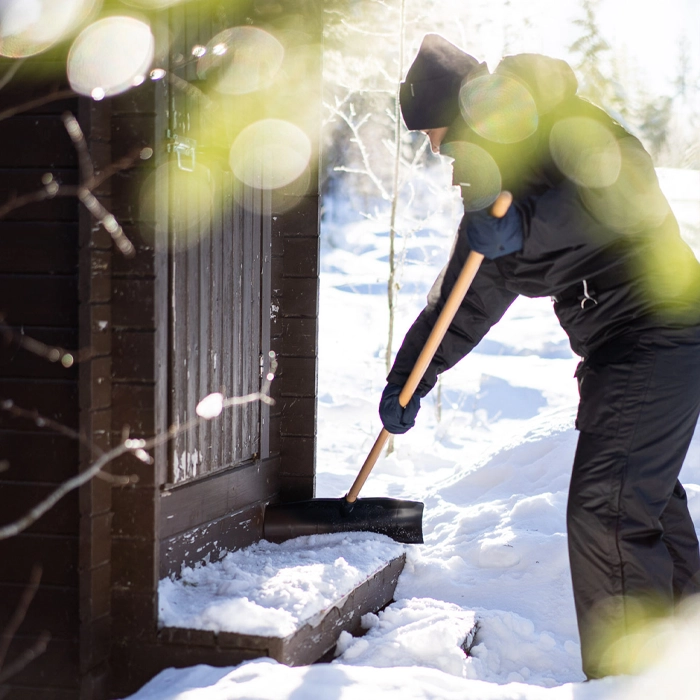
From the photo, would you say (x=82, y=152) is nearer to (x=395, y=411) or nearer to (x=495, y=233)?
(x=495, y=233)

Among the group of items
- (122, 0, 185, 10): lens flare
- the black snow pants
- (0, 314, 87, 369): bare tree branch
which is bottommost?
the black snow pants

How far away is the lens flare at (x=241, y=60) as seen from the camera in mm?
2912

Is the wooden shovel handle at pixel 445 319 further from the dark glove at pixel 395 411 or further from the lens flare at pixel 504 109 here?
the lens flare at pixel 504 109

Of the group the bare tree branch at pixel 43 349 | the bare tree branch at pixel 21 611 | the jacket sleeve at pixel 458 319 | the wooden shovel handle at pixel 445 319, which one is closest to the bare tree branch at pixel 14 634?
the bare tree branch at pixel 21 611

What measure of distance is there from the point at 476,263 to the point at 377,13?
668cm

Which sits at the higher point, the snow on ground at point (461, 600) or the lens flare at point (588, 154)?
the lens flare at point (588, 154)

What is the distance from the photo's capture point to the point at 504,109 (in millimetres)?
2266

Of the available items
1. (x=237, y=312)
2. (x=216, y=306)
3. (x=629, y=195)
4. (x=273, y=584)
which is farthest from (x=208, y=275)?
(x=629, y=195)

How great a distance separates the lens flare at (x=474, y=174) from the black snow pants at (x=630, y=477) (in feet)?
1.85

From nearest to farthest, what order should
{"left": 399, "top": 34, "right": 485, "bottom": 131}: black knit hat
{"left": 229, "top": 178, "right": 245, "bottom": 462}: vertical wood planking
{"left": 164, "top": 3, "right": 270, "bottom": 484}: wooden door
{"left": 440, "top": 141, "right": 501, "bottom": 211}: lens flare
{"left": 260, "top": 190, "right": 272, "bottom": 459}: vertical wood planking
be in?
{"left": 440, "top": 141, "right": 501, "bottom": 211}: lens flare < {"left": 399, "top": 34, "right": 485, "bottom": 131}: black knit hat < {"left": 164, "top": 3, "right": 270, "bottom": 484}: wooden door < {"left": 229, "top": 178, "right": 245, "bottom": 462}: vertical wood planking < {"left": 260, "top": 190, "right": 272, "bottom": 459}: vertical wood planking

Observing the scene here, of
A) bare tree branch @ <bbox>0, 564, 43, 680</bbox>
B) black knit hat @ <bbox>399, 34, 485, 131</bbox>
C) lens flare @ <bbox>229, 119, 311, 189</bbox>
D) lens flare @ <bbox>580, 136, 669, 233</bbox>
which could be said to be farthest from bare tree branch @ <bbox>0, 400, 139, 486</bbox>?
lens flare @ <bbox>580, 136, 669, 233</bbox>

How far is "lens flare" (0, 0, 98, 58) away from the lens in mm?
2287

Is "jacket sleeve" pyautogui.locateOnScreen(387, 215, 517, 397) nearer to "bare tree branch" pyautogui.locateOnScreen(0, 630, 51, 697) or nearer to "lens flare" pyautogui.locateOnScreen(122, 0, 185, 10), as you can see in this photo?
"lens flare" pyautogui.locateOnScreen(122, 0, 185, 10)

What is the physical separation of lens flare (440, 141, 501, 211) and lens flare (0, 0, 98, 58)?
1.20 meters
